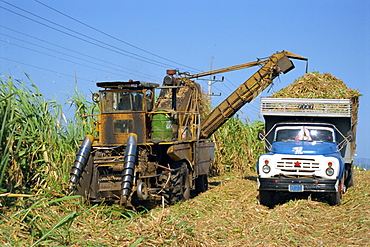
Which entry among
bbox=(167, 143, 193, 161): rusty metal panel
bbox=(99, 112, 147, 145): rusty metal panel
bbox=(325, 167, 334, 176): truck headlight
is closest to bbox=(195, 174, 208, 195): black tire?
bbox=(167, 143, 193, 161): rusty metal panel

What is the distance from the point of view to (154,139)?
12.8m

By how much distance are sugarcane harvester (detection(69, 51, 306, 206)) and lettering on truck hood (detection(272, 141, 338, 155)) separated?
8.06 ft

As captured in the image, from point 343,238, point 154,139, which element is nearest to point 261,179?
point 154,139

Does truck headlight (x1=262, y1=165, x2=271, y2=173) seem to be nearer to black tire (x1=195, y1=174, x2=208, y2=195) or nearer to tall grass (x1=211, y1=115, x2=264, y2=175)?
black tire (x1=195, y1=174, x2=208, y2=195)

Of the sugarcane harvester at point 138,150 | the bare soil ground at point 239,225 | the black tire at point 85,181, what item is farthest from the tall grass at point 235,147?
the black tire at point 85,181

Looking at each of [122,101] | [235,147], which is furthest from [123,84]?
[235,147]

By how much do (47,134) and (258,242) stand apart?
4.97m

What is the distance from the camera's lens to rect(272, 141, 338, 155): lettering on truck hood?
12680mm

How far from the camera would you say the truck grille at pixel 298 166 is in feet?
39.7

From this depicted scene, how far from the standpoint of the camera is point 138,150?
11.8 m

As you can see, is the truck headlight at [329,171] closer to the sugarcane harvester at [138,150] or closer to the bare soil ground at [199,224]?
the bare soil ground at [199,224]

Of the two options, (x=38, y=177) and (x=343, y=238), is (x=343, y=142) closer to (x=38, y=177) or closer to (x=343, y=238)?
(x=343, y=238)

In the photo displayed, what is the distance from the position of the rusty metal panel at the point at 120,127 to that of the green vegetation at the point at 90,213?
715 millimetres

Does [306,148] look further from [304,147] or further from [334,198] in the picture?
[334,198]
